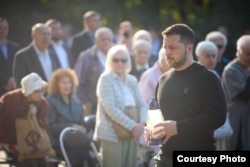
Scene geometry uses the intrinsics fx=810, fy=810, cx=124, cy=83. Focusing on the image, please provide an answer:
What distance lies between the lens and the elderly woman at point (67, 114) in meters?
10.2

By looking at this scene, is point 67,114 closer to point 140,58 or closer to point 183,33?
point 140,58

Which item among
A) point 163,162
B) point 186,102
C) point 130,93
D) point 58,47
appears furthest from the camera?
point 58,47

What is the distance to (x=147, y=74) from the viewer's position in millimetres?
10844

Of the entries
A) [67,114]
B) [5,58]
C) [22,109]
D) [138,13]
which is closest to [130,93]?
[67,114]

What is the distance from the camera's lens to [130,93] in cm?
1014

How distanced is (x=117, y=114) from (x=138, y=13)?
45.7 ft

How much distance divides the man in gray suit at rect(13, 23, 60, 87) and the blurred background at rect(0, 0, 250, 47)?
8.77 meters

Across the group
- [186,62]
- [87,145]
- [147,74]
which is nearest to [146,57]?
[147,74]

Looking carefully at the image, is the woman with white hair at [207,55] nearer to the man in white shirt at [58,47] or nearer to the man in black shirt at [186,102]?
the man in white shirt at [58,47]

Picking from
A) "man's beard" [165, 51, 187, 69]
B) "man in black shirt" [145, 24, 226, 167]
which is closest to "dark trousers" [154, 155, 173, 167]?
"man in black shirt" [145, 24, 226, 167]

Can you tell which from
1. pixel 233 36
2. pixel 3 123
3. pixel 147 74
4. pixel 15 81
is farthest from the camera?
pixel 233 36

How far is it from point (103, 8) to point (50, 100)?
12.6 metres

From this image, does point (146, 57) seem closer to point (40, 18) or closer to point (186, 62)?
point (186, 62)

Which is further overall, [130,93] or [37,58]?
[37,58]
